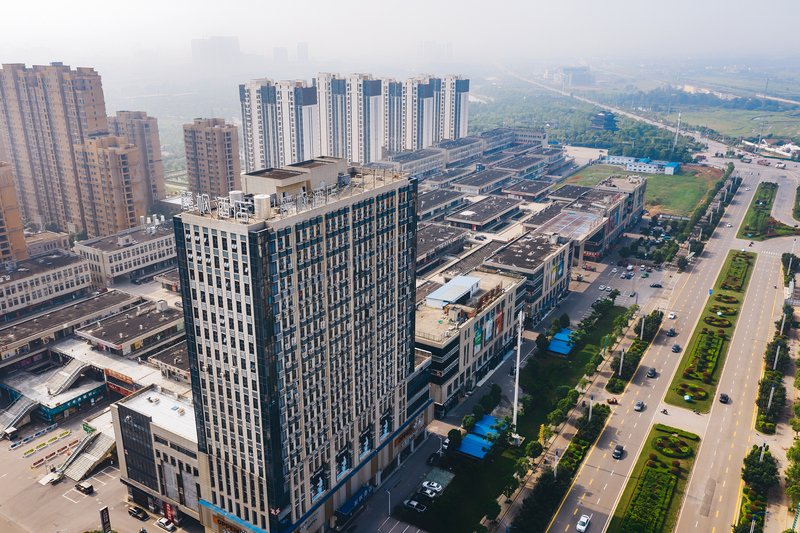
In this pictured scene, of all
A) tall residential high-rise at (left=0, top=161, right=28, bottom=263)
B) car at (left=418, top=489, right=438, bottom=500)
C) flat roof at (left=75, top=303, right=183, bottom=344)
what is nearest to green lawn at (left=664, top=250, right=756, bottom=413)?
car at (left=418, top=489, right=438, bottom=500)

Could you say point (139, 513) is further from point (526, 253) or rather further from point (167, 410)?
point (526, 253)

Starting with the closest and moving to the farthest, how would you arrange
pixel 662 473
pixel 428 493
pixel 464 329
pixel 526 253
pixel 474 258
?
pixel 428 493
pixel 662 473
pixel 464 329
pixel 526 253
pixel 474 258

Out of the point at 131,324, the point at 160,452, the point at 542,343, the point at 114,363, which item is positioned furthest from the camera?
the point at 542,343

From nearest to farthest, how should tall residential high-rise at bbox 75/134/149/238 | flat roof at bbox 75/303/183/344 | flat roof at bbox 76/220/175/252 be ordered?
flat roof at bbox 75/303/183/344
flat roof at bbox 76/220/175/252
tall residential high-rise at bbox 75/134/149/238

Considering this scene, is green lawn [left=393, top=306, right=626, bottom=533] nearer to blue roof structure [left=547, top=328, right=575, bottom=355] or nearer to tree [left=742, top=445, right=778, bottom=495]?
blue roof structure [left=547, top=328, right=575, bottom=355]

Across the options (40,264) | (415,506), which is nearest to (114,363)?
(40,264)

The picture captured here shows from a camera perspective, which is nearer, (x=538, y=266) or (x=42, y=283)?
(x=538, y=266)

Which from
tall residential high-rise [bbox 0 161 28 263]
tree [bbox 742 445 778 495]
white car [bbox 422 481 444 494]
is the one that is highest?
tall residential high-rise [bbox 0 161 28 263]
